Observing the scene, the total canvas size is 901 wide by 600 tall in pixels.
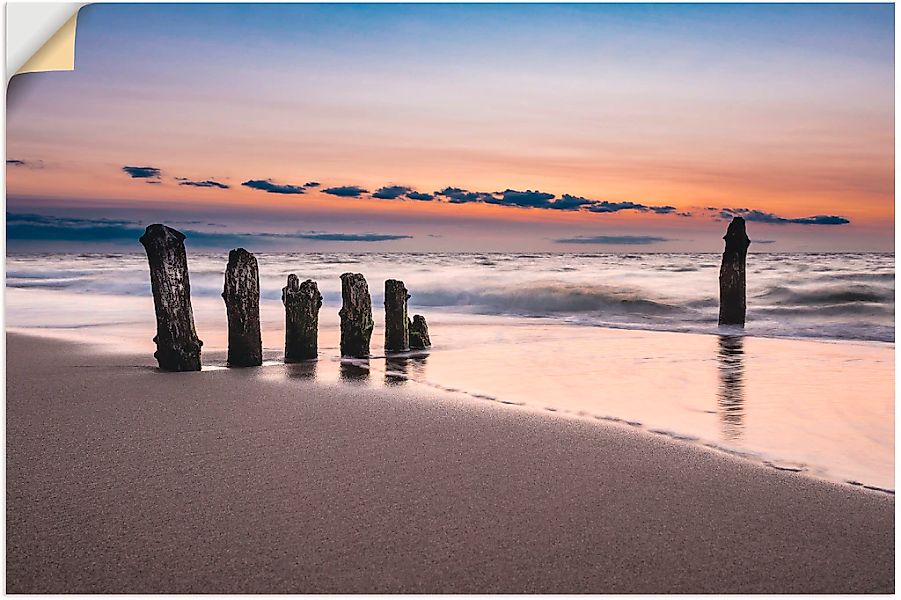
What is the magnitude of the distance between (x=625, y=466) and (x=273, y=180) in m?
5.96

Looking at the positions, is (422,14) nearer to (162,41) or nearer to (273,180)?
(162,41)

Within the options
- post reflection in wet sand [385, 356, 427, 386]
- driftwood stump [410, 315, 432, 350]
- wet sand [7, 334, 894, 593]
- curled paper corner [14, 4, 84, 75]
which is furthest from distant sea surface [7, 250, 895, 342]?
curled paper corner [14, 4, 84, 75]

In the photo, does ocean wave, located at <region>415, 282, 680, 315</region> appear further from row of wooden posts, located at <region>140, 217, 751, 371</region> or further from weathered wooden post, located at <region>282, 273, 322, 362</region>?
weathered wooden post, located at <region>282, 273, 322, 362</region>

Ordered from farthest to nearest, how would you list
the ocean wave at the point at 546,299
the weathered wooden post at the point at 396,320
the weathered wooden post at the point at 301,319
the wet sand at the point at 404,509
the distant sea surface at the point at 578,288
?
the ocean wave at the point at 546,299
the distant sea surface at the point at 578,288
the weathered wooden post at the point at 396,320
the weathered wooden post at the point at 301,319
the wet sand at the point at 404,509

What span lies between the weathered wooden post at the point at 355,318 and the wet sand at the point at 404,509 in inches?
77.8

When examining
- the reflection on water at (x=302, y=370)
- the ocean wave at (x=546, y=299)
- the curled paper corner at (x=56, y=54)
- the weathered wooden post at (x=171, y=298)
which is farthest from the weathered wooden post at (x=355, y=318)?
the ocean wave at (x=546, y=299)

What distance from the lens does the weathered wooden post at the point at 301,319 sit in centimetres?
535

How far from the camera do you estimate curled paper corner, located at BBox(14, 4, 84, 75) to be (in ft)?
7.27

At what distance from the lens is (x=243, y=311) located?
4.95m

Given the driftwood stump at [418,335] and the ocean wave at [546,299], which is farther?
the ocean wave at [546,299]

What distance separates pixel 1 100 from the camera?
1952 mm

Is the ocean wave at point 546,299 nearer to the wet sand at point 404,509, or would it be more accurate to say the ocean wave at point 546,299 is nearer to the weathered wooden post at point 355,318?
the weathered wooden post at point 355,318

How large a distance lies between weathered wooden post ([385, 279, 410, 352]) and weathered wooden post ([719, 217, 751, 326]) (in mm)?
4432

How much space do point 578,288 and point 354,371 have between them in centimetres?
732
